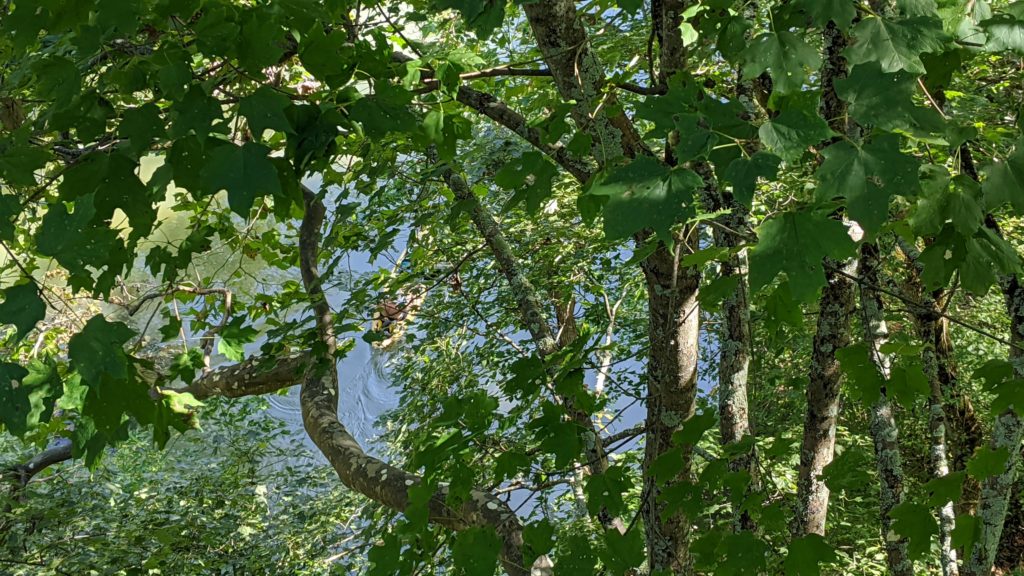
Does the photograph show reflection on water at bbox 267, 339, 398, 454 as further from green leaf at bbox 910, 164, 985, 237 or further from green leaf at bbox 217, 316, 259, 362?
green leaf at bbox 910, 164, 985, 237

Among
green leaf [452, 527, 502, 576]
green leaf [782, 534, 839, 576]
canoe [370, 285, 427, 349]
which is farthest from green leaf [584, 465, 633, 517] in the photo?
canoe [370, 285, 427, 349]

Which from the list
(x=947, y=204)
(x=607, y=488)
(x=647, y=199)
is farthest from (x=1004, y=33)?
(x=607, y=488)

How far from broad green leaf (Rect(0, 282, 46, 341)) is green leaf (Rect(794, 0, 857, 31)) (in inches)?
36.6

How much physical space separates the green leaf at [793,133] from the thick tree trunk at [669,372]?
705mm

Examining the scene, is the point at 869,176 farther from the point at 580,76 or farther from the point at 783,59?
the point at 580,76

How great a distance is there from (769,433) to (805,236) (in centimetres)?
404

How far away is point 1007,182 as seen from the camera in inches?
41.6

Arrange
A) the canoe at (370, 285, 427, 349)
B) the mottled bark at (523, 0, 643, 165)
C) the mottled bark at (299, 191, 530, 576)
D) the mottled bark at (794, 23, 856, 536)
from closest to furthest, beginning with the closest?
the mottled bark at (523, 0, 643, 165) → the mottled bark at (794, 23, 856, 536) → the mottled bark at (299, 191, 530, 576) → the canoe at (370, 285, 427, 349)

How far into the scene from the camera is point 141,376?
1.10 metres

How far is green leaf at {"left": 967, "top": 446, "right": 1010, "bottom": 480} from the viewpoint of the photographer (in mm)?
1296

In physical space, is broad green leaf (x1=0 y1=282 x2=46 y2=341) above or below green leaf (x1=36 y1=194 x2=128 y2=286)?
below

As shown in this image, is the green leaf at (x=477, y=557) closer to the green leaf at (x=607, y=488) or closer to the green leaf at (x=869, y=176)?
the green leaf at (x=607, y=488)

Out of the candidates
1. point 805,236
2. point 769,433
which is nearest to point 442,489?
point 805,236

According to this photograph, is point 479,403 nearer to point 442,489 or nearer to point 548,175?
point 548,175
